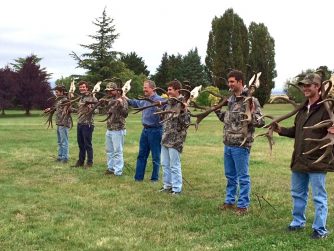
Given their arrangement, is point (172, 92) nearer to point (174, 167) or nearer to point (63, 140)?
point (174, 167)

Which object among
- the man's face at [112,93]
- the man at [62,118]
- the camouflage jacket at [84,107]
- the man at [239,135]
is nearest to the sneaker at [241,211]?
the man at [239,135]

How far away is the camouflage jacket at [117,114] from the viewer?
476 inches

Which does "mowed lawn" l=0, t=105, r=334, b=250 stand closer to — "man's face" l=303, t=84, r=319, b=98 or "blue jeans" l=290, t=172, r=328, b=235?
"blue jeans" l=290, t=172, r=328, b=235

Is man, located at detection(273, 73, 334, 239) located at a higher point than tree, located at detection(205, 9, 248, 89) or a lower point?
lower

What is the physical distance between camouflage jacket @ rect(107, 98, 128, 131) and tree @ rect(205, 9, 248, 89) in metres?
63.8

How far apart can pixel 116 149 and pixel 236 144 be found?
15.3ft

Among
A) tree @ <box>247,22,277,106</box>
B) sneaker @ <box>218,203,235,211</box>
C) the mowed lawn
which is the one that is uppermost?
tree @ <box>247,22,277,106</box>

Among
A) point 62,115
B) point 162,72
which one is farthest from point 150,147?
point 162,72

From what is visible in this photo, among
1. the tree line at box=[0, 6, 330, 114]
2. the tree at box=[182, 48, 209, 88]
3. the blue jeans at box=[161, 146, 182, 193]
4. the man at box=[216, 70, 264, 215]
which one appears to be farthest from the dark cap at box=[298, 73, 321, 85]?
the tree at box=[182, 48, 209, 88]

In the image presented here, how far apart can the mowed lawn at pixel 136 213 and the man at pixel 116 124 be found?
0.43 m

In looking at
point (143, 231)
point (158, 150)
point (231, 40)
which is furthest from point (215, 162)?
point (231, 40)

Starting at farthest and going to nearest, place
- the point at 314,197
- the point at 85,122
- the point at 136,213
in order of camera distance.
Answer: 1. the point at 85,122
2. the point at 136,213
3. the point at 314,197

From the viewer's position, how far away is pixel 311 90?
673 centimetres

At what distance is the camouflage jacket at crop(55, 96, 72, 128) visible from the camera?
14220 millimetres
